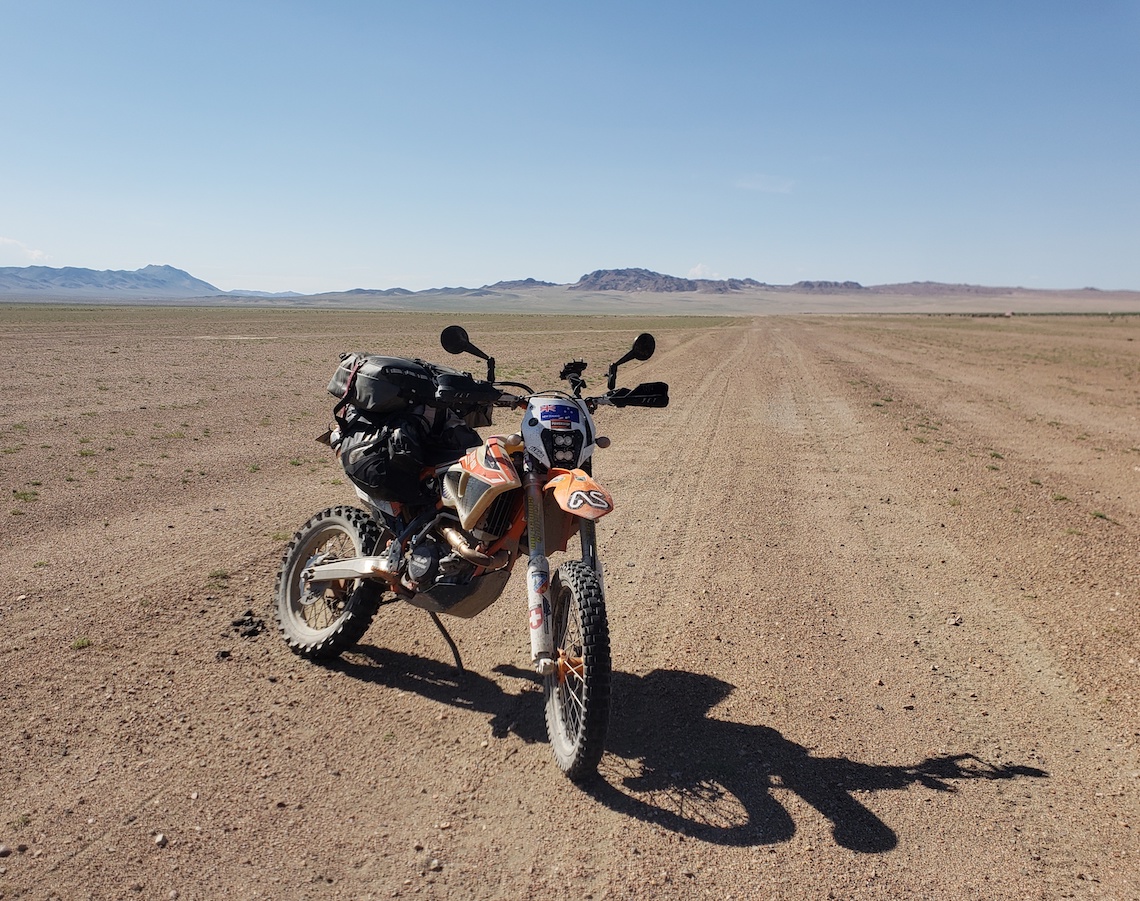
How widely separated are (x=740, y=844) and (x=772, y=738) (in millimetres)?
912

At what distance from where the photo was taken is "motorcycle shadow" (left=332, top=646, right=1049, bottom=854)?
3.50 meters

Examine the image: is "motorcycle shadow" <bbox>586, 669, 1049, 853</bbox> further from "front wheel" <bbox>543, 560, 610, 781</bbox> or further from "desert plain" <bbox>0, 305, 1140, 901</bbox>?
"front wheel" <bbox>543, 560, 610, 781</bbox>

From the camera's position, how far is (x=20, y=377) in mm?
19812

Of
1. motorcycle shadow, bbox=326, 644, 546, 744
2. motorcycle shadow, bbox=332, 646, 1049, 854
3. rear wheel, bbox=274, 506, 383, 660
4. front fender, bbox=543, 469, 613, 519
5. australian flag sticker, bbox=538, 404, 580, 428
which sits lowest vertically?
motorcycle shadow, bbox=326, 644, 546, 744

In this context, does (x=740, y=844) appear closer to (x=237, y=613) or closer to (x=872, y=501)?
(x=237, y=613)

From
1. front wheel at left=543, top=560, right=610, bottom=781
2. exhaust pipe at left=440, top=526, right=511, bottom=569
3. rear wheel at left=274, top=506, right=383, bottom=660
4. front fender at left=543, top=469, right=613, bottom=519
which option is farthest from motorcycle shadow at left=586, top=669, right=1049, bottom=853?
rear wheel at left=274, top=506, right=383, bottom=660

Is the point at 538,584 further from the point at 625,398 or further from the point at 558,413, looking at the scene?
the point at 625,398

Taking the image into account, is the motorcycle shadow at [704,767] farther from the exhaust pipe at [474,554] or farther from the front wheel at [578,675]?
the exhaust pipe at [474,554]

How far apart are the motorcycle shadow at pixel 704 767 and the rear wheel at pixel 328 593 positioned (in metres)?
0.30

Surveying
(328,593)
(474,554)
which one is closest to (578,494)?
(474,554)

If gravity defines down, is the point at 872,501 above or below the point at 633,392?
below

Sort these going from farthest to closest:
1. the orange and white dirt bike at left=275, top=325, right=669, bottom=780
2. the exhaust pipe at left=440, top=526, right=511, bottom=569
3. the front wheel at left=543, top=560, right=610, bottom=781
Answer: the exhaust pipe at left=440, top=526, right=511, bottom=569, the orange and white dirt bike at left=275, top=325, right=669, bottom=780, the front wheel at left=543, top=560, right=610, bottom=781

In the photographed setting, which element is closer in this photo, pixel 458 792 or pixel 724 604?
pixel 458 792

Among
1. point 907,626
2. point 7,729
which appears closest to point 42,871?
point 7,729
